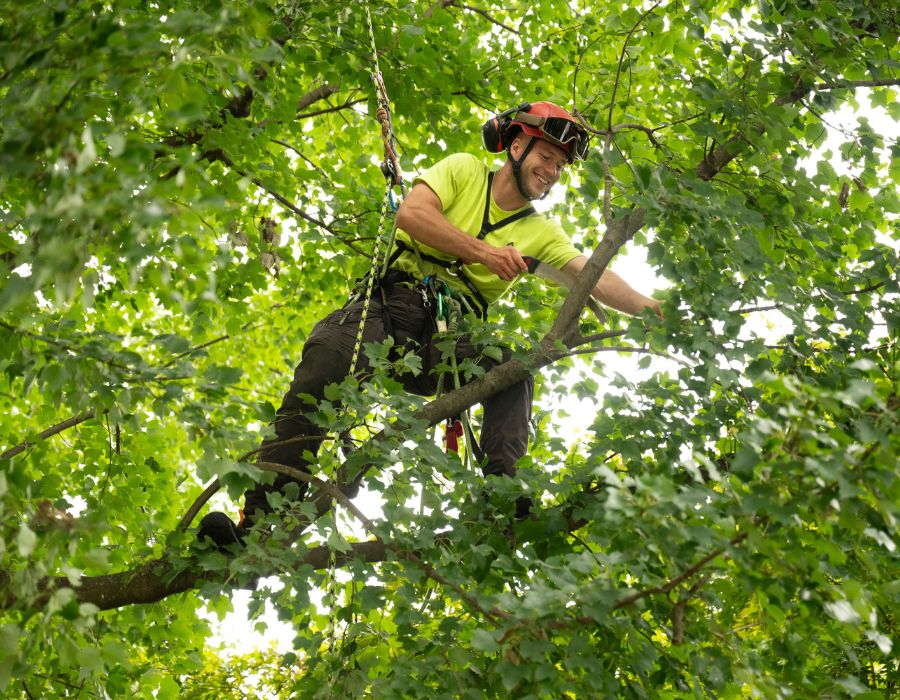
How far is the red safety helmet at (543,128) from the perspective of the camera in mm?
3941

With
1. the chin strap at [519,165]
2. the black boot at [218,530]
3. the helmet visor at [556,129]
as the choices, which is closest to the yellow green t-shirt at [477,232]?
the chin strap at [519,165]

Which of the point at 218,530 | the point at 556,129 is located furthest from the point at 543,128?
the point at 218,530

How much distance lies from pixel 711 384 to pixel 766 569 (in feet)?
2.84

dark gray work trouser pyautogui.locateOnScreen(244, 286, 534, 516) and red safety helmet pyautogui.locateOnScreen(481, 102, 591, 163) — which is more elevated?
red safety helmet pyautogui.locateOnScreen(481, 102, 591, 163)

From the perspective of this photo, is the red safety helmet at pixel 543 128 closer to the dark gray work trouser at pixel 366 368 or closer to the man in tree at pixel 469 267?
the man in tree at pixel 469 267

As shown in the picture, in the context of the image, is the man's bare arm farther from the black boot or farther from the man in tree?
the black boot

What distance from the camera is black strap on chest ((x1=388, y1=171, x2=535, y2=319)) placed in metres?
3.95

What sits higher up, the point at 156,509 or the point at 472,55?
the point at 472,55

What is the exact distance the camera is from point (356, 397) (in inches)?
116

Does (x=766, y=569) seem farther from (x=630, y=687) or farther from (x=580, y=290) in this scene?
(x=580, y=290)

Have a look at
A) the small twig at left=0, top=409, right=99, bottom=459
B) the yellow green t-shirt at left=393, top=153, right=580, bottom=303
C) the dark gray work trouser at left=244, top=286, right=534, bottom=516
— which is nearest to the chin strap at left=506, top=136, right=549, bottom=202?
the yellow green t-shirt at left=393, top=153, right=580, bottom=303

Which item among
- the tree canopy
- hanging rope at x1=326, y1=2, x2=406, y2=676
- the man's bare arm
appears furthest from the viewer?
the man's bare arm

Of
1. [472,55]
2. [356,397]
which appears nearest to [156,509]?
[356,397]

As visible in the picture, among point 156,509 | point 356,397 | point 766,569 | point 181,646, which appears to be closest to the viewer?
point 766,569
